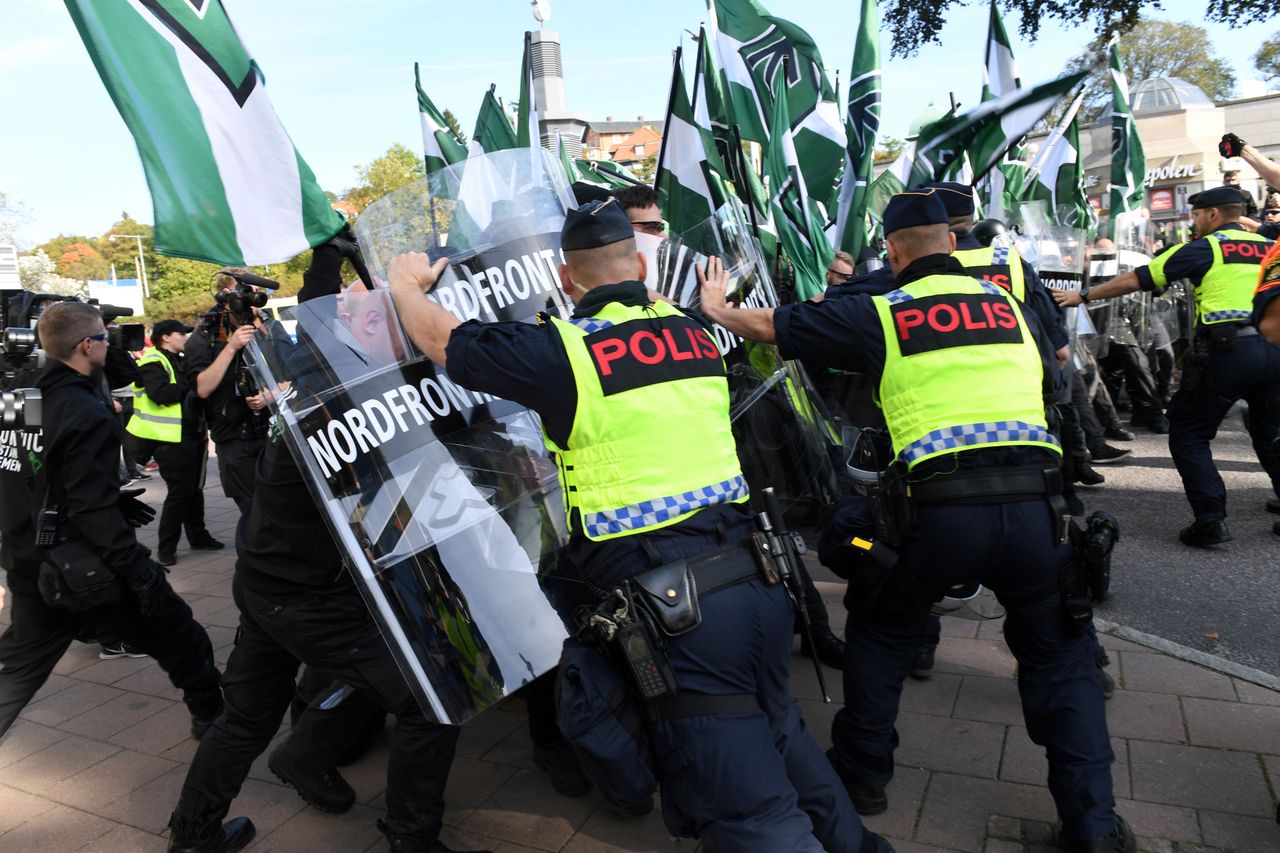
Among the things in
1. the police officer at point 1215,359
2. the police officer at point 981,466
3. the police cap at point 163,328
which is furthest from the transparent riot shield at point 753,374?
the police cap at point 163,328

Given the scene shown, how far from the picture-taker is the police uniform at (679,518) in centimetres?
217

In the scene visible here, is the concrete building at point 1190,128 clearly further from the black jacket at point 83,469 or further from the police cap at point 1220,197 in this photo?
the black jacket at point 83,469

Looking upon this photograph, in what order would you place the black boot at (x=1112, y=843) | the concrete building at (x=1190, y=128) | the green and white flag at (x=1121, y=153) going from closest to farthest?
the black boot at (x=1112, y=843) → the green and white flag at (x=1121, y=153) → the concrete building at (x=1190, y=128)

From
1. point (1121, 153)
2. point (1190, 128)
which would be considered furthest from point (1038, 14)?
point (1190, 128)

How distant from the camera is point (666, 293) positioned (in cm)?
314

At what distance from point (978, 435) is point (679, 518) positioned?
1026 mm

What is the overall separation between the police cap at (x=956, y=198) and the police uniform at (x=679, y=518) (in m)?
2.11

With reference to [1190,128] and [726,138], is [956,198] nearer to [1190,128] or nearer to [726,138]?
[726,138]

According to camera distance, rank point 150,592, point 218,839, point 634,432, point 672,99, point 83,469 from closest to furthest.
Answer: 1. point 634,432
2. point 218,839
3. point 83,469
4. point 150,592
5. point 672,99

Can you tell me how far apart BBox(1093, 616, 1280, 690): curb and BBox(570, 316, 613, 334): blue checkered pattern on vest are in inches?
124

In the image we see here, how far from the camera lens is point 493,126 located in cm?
693

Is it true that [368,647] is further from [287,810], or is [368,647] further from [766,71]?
[766,71]

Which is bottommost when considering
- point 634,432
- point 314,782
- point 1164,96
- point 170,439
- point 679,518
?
point 1164,96

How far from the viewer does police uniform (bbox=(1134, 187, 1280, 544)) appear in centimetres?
523
